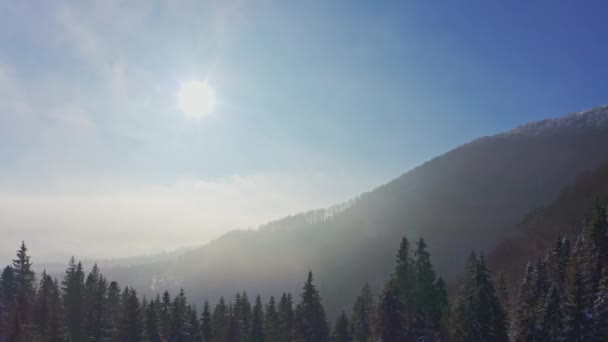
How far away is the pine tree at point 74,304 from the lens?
210ft

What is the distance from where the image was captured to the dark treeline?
42031 millimetres

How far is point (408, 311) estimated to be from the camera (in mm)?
46562

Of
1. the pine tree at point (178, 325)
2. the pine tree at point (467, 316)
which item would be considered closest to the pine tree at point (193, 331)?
the pine tree at point (178, 325)

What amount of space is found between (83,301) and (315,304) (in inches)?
1416

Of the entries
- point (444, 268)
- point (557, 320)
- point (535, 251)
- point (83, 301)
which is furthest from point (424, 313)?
point (444, 268)

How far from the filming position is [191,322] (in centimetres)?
6281

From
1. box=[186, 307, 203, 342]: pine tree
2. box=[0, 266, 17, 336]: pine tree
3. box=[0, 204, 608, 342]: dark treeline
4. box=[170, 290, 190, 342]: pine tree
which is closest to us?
box=[0, 204, 608, 342]: dark treeline

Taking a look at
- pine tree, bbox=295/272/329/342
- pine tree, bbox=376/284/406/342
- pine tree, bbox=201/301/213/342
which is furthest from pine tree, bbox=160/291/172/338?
pine tree, bbox=376/284/406/342

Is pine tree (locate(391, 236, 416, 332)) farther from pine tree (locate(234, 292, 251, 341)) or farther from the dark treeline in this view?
pine tree (locate(234, 292, 251, 341))

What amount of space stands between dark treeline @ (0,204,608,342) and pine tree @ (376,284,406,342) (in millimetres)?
96

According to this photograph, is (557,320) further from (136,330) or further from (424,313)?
(136,330)

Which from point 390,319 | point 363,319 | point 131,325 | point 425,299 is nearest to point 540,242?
point 363,319

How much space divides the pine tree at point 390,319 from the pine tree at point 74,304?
42.8m

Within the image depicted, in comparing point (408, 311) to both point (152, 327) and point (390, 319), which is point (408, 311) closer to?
point (390, 319)
